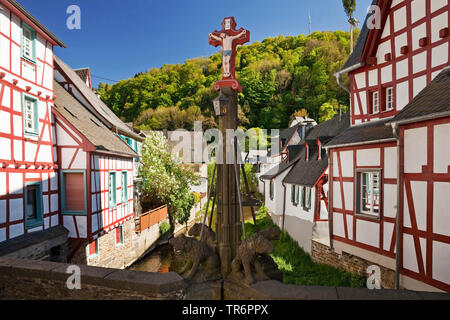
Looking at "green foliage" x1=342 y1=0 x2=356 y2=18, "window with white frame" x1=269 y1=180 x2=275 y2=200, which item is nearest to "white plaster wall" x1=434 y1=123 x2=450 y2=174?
"window with white frame" x1=269 y1=180 x2=275 y2=200

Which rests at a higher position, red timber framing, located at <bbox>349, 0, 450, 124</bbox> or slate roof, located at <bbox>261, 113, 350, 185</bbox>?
red timber framing, located at <bbox>349, 0, 450, 124</bbox>

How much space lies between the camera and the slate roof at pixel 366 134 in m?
7.45

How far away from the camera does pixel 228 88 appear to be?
3746 mm

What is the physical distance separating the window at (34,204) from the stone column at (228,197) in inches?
285

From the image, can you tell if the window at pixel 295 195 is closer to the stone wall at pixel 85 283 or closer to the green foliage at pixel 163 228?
the green foliage at pixel 163 228

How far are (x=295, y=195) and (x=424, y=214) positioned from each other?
953 centimetres

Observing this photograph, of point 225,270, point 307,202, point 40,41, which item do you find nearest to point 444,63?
point 225,270

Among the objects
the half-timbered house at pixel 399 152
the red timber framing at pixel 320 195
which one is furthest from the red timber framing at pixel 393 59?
the red timber framing at pixel 320 195

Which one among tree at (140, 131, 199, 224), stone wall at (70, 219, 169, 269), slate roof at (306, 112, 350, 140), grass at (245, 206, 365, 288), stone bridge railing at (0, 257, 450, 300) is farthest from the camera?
tree at (140, 131, 199, 224)

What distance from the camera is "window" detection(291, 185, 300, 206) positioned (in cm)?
1499

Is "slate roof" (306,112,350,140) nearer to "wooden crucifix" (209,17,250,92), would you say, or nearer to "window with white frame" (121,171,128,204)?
"window with white frame" (121,171,128,204)

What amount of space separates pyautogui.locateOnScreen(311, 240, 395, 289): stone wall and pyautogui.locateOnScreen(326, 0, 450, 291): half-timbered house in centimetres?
9
